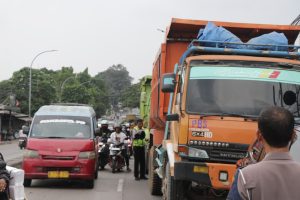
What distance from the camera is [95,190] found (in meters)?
12.5

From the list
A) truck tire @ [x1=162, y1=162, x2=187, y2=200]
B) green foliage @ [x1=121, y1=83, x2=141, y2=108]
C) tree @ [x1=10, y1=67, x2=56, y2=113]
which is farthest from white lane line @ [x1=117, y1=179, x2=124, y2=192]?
green foliage @ [x1=121, y1=83, x2=141, y2=108]

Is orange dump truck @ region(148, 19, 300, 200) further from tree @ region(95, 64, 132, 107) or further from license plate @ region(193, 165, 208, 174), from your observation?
tree @ region(95, 64, 132, 107)

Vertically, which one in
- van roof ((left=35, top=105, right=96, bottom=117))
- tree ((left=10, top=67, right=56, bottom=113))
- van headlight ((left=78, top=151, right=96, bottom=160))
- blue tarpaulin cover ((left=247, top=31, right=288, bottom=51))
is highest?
tree ((left=10, top=67, right=56, bottom=113))

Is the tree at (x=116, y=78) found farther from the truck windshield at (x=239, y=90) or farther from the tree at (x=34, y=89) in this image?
the truck windshield at (x=239, y=90)

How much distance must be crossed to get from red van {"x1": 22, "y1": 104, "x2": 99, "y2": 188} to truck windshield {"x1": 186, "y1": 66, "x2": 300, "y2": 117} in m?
5.65

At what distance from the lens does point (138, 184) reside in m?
13.9

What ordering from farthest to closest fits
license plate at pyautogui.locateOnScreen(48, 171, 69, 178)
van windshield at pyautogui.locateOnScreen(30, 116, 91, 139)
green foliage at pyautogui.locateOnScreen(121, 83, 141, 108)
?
green foliage at pyautogui.locateOnScreen(121, 83, 141, 108), van windshield at pyautogui.locateOnScreen(30, 116, 91, 139), license plate at pyautogui.locateOnScreen(48, 171, 69, 178)

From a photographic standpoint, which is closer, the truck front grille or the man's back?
the man's back

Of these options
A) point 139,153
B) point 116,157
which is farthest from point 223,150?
point 116,157

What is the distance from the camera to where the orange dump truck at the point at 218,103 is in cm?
715

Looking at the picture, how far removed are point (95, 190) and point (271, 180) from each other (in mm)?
10006

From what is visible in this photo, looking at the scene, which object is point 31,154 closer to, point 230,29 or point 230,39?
point 230,29

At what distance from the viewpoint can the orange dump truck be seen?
7.15m

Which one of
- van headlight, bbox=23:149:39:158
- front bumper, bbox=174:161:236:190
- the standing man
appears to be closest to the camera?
front bumper, bbox=174:161:236:190
